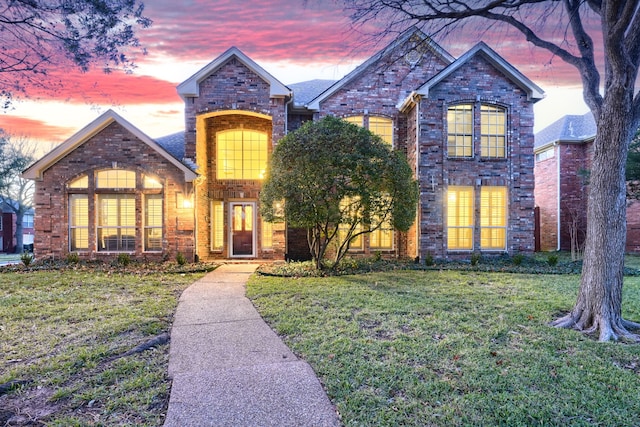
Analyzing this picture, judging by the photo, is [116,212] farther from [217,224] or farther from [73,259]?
[217,224]

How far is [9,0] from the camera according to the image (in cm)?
492

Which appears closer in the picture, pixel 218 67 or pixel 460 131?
pixel 218 67

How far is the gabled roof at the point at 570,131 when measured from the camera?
59.6ft

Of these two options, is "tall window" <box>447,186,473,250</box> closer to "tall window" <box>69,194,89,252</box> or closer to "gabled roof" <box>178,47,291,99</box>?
"gabled roof" <box>178,47,291,99</box>

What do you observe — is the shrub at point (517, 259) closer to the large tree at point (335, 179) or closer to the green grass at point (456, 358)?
the green grass at point (456, 358)

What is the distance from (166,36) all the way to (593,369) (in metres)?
9.16

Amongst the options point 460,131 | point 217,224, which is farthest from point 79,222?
point 460,131

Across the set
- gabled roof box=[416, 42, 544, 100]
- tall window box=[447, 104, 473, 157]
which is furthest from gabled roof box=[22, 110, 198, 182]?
tall window box=[447, 104, 473, 157]

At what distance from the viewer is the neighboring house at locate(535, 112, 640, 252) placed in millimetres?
17266

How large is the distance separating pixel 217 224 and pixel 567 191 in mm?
17271

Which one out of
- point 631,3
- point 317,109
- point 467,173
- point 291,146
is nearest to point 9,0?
point 291,146

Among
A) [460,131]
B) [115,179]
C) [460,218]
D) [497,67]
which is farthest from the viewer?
[460,218]

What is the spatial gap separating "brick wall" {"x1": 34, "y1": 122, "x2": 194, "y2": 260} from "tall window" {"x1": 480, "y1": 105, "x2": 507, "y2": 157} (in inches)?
429

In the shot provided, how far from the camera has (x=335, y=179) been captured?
381 inches
